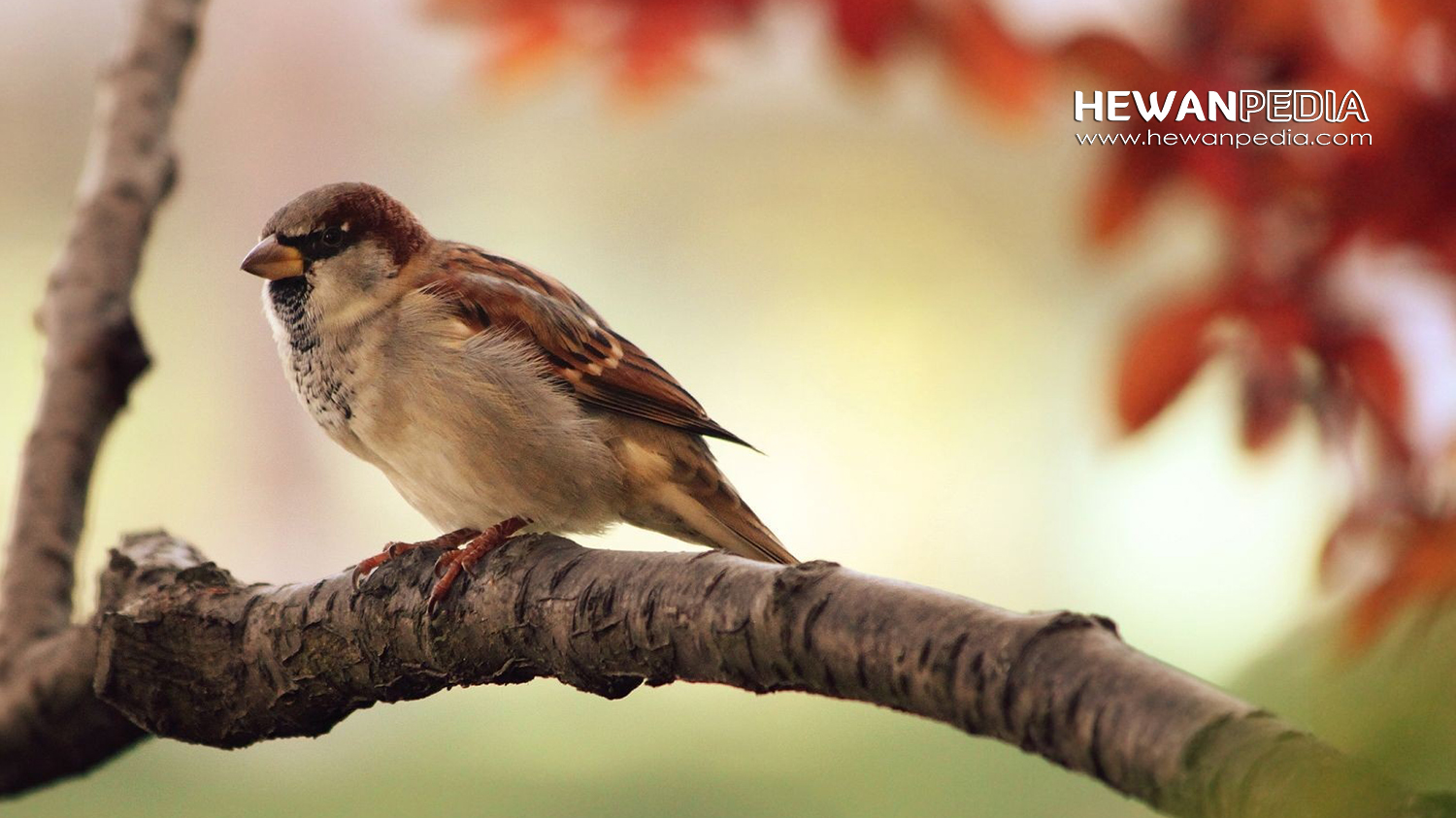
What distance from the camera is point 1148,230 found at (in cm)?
147

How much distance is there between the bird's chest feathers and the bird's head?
0.07ft

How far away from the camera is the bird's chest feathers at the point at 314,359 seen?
5.22 feet

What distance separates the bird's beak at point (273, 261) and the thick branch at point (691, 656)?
35 centimetres

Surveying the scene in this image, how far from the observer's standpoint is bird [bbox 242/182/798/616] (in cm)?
157

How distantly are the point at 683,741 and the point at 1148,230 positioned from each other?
1867mm

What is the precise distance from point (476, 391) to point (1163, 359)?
0.78 meters

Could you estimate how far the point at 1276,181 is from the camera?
1447mm

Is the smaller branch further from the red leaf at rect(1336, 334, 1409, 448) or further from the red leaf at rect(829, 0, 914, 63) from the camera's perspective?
the red leaf at rect(1336, 334, 1409, 448)

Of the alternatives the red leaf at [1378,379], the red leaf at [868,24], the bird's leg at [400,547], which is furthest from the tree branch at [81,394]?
the red leaf at [1378,379]

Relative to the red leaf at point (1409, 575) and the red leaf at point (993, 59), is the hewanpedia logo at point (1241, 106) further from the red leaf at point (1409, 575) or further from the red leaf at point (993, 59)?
the red leaf at point (1409, 575)

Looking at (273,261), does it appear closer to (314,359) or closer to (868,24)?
(314,359)

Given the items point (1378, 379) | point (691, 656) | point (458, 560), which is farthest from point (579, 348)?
point (1378, 379)

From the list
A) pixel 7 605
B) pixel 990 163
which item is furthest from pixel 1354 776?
pixel 990 163

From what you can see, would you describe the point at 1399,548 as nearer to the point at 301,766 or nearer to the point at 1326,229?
the point at 1326,229
